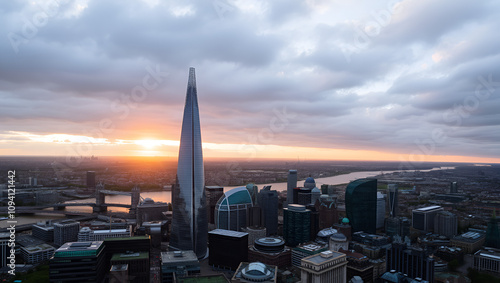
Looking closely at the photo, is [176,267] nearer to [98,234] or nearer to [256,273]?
[256,273]

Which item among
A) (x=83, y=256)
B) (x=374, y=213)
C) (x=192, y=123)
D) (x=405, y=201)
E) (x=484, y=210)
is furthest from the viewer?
(x=405, y=201)

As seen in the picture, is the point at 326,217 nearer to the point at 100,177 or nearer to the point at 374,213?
the point at 374,213

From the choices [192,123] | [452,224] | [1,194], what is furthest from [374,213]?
[1,194]

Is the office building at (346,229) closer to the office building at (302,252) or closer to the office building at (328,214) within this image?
the office building at (328,214)

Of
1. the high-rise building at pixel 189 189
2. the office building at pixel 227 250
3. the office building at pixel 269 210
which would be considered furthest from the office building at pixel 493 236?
the high-rise building at pixel 189 189

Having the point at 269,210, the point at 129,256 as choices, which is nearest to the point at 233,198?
the point at 269,210

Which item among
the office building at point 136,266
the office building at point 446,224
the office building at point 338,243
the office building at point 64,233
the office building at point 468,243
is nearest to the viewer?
the office building at point 136,266
